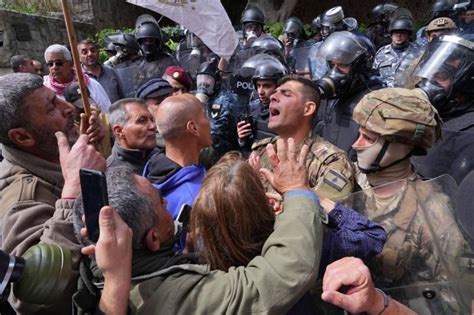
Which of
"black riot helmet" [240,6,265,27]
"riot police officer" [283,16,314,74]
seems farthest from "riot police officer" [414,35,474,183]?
"black riot helmet" [240,6,265,27]

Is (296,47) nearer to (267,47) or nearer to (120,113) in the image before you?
(267,47)

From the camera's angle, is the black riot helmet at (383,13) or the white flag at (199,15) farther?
the black riot helmet at (383,13)

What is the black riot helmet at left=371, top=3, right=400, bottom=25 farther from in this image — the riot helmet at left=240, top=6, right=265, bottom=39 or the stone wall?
the stone wall

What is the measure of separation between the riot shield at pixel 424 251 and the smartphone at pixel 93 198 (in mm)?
880

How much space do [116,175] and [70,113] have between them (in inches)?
37.8

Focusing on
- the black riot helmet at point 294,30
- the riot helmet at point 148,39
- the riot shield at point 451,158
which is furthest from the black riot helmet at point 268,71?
the black riot helmet at point 294,30

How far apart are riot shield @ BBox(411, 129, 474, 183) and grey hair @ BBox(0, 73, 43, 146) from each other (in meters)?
2.19

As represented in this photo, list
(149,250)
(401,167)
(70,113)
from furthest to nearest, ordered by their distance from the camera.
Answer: (70,113) → (401,167) → (149,250)

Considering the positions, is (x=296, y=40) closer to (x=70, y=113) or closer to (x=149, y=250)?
(x=70, y=113)

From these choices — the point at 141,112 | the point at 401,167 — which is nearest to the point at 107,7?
the point at 141,112

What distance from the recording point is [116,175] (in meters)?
1.53

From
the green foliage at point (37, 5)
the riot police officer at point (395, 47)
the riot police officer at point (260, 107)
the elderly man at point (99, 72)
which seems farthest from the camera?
the green foliage at point (37, 5)

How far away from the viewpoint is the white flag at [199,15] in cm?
358

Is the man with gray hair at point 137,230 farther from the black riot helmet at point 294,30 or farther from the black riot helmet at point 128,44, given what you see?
the black riot helmet at point 294,30
